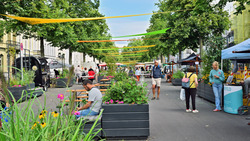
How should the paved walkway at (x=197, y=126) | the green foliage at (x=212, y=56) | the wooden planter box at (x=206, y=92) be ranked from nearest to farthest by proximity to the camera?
the paved walkway at (x=197, y=126)
the wooden planter box at (x=206, y=92)
the green foliage at (x=212, y=56)

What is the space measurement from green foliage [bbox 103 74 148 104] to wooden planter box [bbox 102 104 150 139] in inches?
6.5

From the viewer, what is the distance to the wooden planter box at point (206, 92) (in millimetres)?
11227

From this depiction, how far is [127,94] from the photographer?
18.9 feet

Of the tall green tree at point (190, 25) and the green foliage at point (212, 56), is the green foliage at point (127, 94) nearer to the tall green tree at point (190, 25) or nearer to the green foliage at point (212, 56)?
the green foliage at point (212, 56)

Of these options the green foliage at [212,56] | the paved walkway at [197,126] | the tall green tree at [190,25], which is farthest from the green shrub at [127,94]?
the tall green tree at [190,25]

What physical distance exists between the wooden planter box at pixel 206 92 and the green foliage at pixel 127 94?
6.09 metres

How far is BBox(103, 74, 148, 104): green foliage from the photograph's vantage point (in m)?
5.62

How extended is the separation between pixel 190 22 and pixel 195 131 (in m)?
22.8

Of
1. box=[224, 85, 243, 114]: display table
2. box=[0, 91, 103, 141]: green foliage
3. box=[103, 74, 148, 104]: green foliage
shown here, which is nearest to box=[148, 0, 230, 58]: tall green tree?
box=[224, 85, 243, 114]: display table

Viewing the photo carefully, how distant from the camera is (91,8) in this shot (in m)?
36.2

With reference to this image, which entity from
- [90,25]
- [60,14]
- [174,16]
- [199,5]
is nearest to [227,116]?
[199,5]

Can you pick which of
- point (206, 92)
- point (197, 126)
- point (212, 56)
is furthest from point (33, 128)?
point (212, 56)

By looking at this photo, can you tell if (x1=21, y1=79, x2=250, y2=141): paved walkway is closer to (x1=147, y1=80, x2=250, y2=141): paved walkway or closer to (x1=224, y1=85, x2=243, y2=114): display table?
(x1=147, y1=80, x2=250, y2=141): paved walkway

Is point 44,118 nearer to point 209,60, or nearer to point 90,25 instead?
point 209,60
